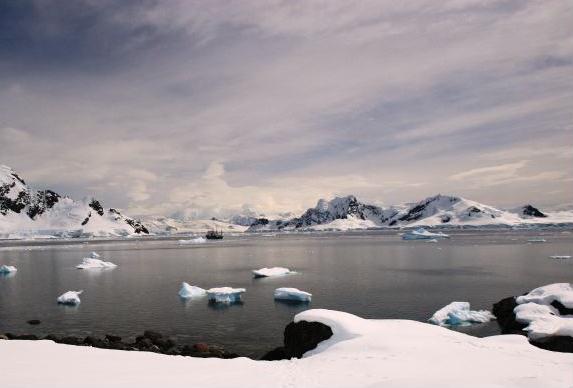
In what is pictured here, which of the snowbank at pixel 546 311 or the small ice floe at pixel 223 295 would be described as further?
the small ice floe at pixel 223 295

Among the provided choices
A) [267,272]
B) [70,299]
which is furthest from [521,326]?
[70,299]

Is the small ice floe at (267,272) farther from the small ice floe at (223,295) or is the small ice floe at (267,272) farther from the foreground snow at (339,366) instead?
the foreground snow at (339,366)

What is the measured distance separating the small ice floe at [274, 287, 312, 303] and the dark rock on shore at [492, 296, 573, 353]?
13582 millimetres

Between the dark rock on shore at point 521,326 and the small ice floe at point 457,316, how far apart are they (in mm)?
981

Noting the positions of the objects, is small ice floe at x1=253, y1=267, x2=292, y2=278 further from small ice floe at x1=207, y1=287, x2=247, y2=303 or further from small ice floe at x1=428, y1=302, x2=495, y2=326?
small ice floe at x1=428, y1=302, x2=495, y2=326

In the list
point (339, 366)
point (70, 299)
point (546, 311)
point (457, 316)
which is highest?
point (339, 366)

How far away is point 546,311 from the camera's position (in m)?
26.0

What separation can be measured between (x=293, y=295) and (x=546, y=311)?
1767 cm

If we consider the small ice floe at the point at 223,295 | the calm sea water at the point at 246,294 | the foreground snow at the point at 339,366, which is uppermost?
the foreground snow at the point at 339,366

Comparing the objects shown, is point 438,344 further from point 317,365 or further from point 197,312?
point 197,312

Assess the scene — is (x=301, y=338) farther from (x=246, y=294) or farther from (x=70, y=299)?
(x=70, y=299)

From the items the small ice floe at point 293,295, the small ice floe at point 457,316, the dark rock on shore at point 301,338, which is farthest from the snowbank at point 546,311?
the small ice floe at point 293,295

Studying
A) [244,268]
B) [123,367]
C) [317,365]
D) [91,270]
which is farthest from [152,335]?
[91,270]

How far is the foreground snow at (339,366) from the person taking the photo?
492 inches
